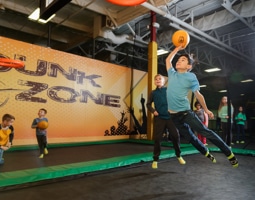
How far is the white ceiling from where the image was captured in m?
6.73

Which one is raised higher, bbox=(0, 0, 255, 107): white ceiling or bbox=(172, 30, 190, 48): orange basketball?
bbox=(0, 0, 255, 107): white ceiling

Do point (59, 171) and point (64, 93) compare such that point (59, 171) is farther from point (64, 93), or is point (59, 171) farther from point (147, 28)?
point (147, 28)

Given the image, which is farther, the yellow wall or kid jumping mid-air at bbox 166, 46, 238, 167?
the yellow wall

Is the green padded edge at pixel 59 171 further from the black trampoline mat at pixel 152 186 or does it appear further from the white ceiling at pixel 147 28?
the white ceiling at pixel 147 28

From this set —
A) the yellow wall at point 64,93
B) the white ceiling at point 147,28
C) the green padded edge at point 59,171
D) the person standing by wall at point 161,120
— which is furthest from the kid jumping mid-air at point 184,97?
the yellow wall at point 64,93

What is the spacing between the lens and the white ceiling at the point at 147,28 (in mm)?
6734

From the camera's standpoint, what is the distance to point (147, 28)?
7734 mm

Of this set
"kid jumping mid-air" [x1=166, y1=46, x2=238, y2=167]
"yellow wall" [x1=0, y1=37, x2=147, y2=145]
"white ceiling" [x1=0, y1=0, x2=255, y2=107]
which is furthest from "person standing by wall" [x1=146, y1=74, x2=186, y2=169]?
"yellow wall" [x1=0, y1=37, x2=147, y2=145]

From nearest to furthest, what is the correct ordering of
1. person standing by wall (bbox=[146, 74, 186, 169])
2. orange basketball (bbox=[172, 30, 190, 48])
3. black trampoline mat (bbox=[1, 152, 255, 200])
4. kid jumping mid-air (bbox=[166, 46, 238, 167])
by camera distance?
1. black trampoline mat (bbox=[1, 152, 255, 200])
2. kid jumping mid-air (bbox=[166, 46, 238, 167])
3. orange basketball (bbox=[172, 30, 190, 48])
4. person standing by wall (bbox=[146, 74, 186, 169])

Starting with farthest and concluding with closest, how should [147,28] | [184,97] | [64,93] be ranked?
[147,28] < [64,93] < [184,97]

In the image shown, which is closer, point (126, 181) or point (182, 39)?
point (182, 39)

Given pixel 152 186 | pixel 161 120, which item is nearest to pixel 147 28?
pixel 161 120

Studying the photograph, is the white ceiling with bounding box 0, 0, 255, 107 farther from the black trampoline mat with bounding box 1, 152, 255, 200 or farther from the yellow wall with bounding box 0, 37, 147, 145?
the black trampoline mat with bounding box 1, 152, 255, 200

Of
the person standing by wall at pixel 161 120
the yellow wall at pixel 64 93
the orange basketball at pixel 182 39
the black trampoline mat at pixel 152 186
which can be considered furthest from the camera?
the yellow wall at pixel 64 93
